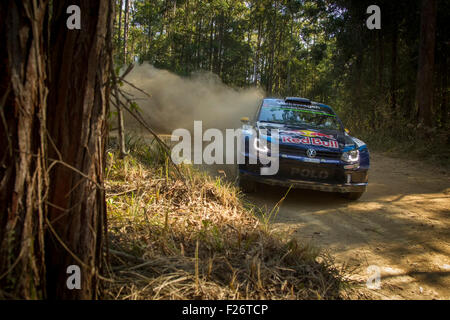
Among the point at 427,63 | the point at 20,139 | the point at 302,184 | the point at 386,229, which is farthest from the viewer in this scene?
the point at 427,63

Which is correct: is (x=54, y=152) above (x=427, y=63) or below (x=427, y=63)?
below

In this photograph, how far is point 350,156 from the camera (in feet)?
16.1

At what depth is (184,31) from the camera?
32.2 meters

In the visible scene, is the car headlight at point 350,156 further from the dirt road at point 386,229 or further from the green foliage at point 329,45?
the green foliage at point 329,45

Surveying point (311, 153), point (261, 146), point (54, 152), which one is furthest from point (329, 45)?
point (54, 152)

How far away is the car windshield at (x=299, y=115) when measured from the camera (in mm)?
5750

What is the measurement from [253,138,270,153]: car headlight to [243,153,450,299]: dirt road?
0.75 m

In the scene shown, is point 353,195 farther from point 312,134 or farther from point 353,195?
point 312,134

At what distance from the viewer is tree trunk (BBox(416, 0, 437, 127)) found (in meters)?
10.5

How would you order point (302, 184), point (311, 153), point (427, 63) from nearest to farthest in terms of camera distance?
point (302, 184)
point (311, 153)
point (427, 63)

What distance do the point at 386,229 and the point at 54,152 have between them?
3.89 meters

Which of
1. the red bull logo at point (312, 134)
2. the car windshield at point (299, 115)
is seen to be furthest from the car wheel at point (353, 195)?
the car windshield at point (299, 115)
